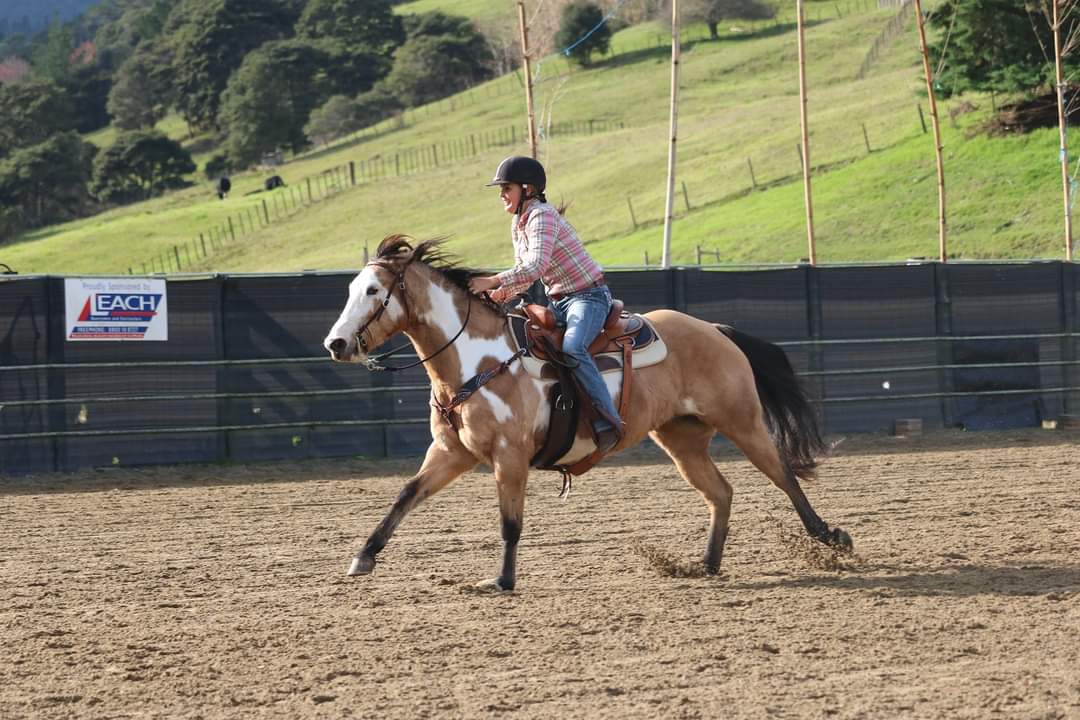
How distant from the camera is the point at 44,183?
86.5 metres

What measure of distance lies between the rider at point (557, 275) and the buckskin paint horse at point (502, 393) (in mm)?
218

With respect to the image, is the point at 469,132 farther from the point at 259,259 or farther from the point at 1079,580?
the point at 1079,580

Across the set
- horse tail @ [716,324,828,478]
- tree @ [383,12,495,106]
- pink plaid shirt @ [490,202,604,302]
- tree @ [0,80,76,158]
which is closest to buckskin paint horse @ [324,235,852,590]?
horse tail @ [716,324,828,478]

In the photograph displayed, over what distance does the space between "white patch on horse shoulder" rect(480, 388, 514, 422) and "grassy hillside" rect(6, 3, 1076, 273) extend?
443 inches

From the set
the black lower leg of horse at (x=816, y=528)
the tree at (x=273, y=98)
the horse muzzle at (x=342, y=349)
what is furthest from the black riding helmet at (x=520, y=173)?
the tree at (x=273, y=98)

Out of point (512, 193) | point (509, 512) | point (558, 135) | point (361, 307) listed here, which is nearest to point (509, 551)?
point (509, 512)

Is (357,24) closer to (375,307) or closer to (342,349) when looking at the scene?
(375,307)

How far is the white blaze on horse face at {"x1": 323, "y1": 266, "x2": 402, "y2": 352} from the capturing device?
7305mm

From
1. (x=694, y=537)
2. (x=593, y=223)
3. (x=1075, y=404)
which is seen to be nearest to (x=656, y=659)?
(x=694, y=537)

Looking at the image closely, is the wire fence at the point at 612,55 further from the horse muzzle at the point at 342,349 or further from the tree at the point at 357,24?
the horse muzzle at the point at 342,349

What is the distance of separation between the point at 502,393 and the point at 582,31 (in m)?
80.0

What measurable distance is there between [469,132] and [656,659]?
73963 mm

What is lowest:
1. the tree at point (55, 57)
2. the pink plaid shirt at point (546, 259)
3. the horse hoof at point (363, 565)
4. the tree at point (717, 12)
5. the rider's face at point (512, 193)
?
the horse hoof at point (363, 565)

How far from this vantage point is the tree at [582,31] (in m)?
85.5
